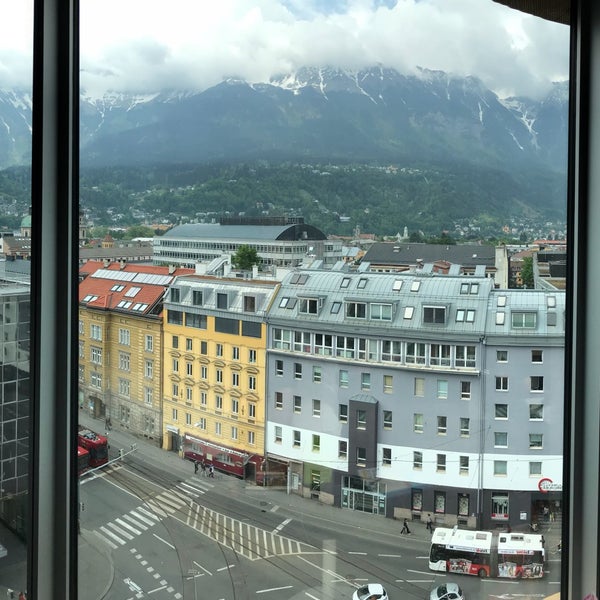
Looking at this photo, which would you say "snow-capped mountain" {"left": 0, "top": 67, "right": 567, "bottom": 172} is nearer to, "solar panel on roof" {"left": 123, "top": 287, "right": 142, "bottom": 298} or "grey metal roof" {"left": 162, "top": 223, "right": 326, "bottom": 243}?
"grey metal roof" {"left": 162, "top": 223, "right": 326, "bottom": 243}

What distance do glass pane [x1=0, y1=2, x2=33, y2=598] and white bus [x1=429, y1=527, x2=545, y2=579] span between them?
3.57ft

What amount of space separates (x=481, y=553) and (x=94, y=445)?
111 cm

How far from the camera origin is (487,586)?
1.81 metres

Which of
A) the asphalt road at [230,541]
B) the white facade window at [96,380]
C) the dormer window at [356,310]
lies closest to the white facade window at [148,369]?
the white facade window at [96,380]

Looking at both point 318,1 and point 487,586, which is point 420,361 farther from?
point 318,1

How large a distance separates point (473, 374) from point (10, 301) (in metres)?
1.22

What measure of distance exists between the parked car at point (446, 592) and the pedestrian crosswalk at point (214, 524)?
37cm

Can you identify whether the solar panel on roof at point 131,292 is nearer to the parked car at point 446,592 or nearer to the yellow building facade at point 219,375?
the yellow building facade at point 219,375

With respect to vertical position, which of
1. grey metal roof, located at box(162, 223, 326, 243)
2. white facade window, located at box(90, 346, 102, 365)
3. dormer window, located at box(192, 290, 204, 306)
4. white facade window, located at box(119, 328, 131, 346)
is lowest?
white facade window, located at box(90, 346, 102, 365)

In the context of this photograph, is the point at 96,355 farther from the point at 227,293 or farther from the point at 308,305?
the point at 308,305

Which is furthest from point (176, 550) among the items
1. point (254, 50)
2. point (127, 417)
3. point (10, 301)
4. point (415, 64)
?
point (415, 64)

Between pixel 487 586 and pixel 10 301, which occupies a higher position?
pixel 10 301

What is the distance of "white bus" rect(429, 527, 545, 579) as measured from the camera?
179 centimetres

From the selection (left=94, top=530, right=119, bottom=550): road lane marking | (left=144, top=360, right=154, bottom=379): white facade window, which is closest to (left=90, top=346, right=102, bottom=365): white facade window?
(left=144, top=360, right=154, bottom=379): white facade window
